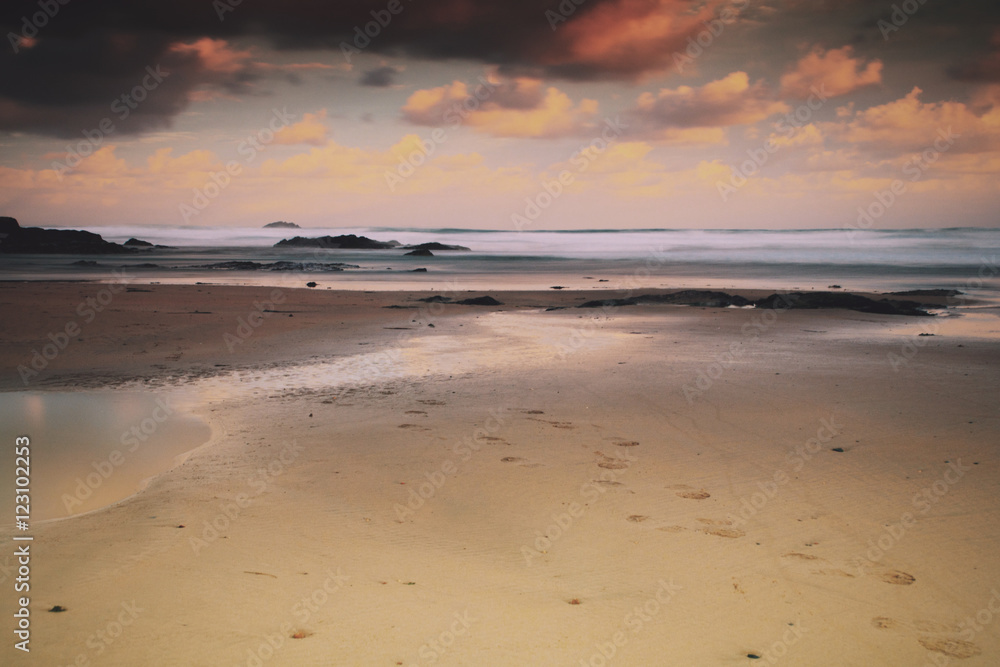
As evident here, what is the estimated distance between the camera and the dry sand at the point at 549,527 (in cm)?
315

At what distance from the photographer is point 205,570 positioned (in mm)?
3672

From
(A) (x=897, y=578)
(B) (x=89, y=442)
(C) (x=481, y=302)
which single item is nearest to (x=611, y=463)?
(A) (x=897, y=578)

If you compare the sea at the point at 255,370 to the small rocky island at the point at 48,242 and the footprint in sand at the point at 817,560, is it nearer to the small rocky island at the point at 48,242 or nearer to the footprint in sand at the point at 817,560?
the footprint in sand at the point at 817,560

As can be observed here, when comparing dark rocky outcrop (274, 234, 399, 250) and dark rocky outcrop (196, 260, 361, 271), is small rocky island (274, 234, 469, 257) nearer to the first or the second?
dark rocky outcrop (274, 234, 399, 250)

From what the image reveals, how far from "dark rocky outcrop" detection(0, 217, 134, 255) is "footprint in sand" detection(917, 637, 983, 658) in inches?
2310

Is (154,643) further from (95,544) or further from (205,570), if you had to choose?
(95,544)

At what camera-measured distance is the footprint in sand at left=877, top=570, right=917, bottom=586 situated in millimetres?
3662

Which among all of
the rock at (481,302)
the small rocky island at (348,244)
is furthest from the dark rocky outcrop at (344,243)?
the rock at (481,302)

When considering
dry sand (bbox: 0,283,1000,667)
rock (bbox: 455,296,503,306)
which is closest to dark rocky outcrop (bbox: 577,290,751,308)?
rock (bbox: 455,296,503,306)

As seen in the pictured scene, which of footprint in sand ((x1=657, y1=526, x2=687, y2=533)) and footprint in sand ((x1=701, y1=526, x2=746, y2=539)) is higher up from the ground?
footprint in sand ((x1=657, y1=526, x2=687, y2=533))

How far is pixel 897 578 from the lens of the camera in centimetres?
371

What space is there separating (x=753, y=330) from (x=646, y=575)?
1082 centimetres

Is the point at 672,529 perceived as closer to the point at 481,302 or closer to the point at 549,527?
the point at 549,527

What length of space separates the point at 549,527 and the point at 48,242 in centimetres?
6488
